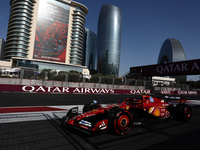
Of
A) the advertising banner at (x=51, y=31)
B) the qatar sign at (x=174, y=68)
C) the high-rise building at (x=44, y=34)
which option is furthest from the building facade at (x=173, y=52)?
the qatar sign at (x=174, y=68)

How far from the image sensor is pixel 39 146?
9.63 ft

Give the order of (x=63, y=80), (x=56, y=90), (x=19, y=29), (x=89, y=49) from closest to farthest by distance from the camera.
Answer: (x=56, y=90) < (x=63, y=80) < (x=19, y=29) < (x=89, y=49)

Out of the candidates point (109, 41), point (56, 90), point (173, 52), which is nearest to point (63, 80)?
point (56, 90)

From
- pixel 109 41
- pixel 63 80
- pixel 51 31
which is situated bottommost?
pixel 63 80

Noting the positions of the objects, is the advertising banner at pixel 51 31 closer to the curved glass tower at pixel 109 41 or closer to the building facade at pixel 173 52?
the curved glass tower at pixel 109 41

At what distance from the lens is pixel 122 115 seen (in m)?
3.89

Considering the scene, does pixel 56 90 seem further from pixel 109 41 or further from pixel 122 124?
pixel 109 41

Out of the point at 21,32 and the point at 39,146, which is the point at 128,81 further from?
the point at 21,32

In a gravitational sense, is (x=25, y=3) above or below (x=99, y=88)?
above

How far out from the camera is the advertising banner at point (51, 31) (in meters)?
70.9

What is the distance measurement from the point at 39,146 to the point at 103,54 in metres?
127

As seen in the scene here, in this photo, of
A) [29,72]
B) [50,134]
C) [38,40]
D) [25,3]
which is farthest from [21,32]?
[50,134]

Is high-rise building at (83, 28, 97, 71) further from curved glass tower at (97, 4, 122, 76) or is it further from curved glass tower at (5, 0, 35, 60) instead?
curved glass tower at (5, 0, 35, 60)

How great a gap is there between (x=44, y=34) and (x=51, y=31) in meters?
4.20
